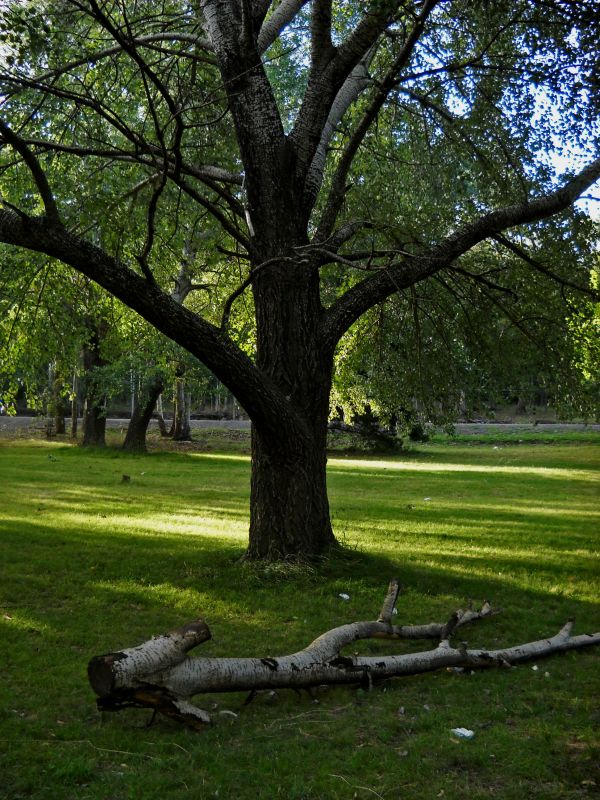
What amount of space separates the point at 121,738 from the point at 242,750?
2.63ft

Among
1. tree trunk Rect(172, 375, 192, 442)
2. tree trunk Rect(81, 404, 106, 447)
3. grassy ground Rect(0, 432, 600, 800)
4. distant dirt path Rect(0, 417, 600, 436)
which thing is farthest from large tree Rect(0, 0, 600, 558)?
distant dirt path Rect(0, 417, 600, 436)

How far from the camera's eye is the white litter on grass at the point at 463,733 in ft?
16.7

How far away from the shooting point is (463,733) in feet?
16.8

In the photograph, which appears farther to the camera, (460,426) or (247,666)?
(460,426)

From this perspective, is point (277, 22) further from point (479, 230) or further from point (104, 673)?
point (104, 673)

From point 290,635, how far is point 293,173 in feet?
19.0

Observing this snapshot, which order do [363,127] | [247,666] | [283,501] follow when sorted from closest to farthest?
1. [247,666]
2. [283,501]
3. [363,127]

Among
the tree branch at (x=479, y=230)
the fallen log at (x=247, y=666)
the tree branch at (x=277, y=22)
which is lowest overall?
the fallen log at (x=247, y=666)

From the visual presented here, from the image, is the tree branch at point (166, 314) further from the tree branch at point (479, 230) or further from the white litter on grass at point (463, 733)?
the white litter on grass at point (463, 733)

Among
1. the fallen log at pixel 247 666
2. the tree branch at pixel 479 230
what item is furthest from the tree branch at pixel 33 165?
the fallen log at pixel 247 666

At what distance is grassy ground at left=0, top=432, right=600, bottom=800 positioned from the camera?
14.9ft

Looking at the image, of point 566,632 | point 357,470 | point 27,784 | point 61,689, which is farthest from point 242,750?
point 357,470

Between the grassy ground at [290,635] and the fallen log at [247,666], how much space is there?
0.17m

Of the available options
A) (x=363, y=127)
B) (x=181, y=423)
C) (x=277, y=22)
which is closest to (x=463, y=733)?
(x=363, y=127)
